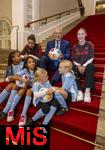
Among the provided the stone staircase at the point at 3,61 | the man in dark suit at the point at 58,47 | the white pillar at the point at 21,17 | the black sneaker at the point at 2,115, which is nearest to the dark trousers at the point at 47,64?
the man in dark suit at the point at 58,47

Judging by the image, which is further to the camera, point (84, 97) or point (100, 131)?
point (84, 97)

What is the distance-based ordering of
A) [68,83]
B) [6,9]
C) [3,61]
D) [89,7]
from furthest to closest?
[89,7] < [6,9] < [3,61] < [68,83]

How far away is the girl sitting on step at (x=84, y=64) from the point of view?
3.10 metres

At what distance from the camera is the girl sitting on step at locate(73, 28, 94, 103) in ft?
10.2

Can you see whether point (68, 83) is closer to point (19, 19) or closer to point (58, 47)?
point (58, 47)

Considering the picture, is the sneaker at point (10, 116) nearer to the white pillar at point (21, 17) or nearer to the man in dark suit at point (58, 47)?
the man in dark suit at point (58, 47)

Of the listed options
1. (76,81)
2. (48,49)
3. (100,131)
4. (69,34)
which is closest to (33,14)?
(69,34)

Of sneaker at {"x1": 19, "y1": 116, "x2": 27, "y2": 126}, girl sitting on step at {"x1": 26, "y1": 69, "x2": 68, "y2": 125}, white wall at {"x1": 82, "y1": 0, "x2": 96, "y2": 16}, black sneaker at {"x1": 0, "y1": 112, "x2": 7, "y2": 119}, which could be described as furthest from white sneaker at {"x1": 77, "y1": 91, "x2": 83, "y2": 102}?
white wall at {"x1": 82, "y1": 0, "x2": 96, "y2": 16}

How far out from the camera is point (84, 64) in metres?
3.34

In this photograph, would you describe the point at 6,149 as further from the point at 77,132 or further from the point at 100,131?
the point at 100,131

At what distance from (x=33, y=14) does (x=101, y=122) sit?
5.44 metres

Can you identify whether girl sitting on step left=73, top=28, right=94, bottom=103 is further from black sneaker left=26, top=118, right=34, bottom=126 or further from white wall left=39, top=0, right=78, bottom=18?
white wall left=39, top=0, right=78, bottom=18

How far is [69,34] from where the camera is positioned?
6.55 meters

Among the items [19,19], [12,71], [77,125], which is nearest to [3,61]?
[19,19]
